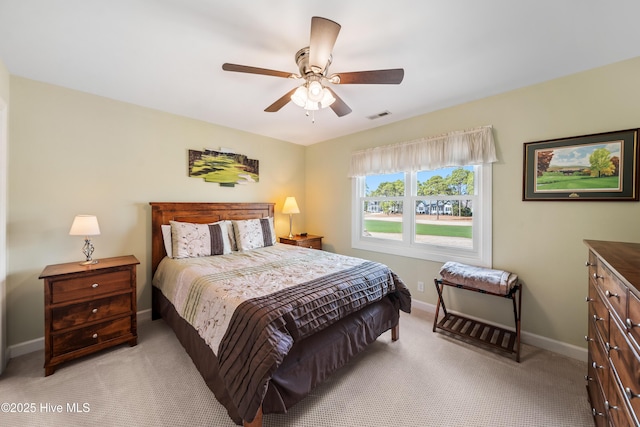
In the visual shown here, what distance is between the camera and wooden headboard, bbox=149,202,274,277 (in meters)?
2.84

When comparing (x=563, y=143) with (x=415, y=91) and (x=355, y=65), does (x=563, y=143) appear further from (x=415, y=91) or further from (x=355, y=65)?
(x=355, y=65)

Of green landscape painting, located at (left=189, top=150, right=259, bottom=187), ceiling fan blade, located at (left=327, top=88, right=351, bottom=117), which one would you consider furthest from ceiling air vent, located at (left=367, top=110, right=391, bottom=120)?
green landscape painting, located at (left=189, top=150, right=259, bottom=187)

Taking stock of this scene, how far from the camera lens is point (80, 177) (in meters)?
2.43

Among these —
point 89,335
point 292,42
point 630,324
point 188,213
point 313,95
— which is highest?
point 292,42

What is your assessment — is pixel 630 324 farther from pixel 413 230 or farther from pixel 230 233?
pixel 230 233

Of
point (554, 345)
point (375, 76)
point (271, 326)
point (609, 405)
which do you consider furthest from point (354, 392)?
point (375, 76)

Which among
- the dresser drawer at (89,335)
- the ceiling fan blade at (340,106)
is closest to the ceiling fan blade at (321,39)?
the ceiling fan blade at (340,106)

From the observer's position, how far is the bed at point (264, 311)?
53.5 inches

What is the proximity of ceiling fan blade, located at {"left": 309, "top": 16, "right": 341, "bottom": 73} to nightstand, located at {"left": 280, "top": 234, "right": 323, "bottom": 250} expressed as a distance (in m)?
2.67

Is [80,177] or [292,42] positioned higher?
[292,42]

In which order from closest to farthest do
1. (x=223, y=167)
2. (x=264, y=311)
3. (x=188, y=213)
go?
(x=264, y=311) → (x=188, y=213) → (x=223, y=167)

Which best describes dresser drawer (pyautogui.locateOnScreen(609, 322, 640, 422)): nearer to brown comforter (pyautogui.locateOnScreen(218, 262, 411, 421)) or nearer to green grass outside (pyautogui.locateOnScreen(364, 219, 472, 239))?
brown comforter (pyautogui.locateOnScreen(218, 262, 411, 421))

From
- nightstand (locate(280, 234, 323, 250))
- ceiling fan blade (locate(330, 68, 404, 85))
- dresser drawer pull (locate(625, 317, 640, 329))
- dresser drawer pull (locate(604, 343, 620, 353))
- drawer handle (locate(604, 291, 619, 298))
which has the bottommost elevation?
dresser drawer pull (locate(604, 343, 620, 353))

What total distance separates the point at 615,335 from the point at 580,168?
5.46ft
